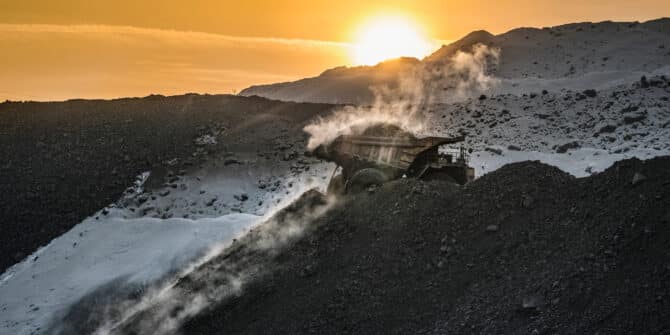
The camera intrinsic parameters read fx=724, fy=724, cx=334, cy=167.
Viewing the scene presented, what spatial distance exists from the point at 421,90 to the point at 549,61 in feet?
30.3

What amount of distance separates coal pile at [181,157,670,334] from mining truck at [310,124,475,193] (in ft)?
10.5

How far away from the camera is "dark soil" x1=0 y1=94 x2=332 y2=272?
2706 centimetres

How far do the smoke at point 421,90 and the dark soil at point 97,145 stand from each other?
85.0 inches

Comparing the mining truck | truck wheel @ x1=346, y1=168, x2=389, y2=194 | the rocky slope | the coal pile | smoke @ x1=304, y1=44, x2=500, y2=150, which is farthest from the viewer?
smoke @ x1=304, y1=44, x2=500, y2=150

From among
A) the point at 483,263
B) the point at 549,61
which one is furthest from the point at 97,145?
the point at 549,61

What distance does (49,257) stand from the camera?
78.8 feet

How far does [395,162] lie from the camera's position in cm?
2000

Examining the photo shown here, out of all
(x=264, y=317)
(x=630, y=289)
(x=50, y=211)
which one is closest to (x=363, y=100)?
(x=50, y=211)

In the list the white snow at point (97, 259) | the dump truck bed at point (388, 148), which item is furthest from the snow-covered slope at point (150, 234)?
the dump truck bed at point (388, 148)

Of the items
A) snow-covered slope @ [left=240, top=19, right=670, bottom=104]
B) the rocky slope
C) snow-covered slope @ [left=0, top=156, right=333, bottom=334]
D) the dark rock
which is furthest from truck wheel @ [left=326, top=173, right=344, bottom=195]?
snow-covered slope @ [left=240, top=19, right=670, bottom=104]

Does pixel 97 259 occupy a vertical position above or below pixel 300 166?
below

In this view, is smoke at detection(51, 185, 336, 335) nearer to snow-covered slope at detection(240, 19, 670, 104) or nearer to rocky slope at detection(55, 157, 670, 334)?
rocky slope at detection(55, 157, 670, 334)

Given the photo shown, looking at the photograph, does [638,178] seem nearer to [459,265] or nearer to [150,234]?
[459,265]

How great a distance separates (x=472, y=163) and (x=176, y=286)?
1496cm
